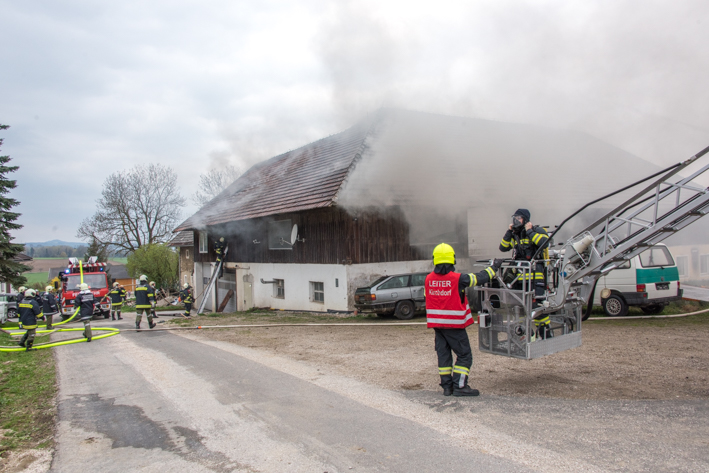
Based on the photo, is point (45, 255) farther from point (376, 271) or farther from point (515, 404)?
point (515, 404)

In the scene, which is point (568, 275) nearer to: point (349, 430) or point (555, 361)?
point (555, 361)

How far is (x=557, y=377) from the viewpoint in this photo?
5.61 meters

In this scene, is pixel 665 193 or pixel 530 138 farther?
pixel 530 138

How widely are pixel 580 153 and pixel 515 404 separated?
14.2 metres

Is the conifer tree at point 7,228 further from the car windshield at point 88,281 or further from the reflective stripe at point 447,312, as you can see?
the reflective stripe at point 447,312

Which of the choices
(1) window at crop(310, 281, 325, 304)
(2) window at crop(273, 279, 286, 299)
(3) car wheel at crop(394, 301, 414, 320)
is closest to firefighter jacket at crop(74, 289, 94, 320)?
(1) window at crop(310, 281, 325, 304)

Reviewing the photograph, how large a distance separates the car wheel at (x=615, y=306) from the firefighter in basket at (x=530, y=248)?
21.7 feet

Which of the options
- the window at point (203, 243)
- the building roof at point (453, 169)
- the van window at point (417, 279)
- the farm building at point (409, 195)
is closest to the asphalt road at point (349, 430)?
the van window at point (417, 279)

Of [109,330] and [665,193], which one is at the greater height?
[665,193]

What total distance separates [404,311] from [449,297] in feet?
25.6

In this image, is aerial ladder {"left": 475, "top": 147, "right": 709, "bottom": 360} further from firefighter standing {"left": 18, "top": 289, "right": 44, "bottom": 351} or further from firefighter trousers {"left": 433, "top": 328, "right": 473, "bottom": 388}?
firefighter standing {"left": 18, "top": 289, "right": 44, "bottom": 351}

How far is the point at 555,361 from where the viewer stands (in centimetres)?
649

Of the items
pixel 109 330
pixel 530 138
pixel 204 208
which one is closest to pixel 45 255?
pixel 204 208

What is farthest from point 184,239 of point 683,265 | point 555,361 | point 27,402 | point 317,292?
point 555,361
